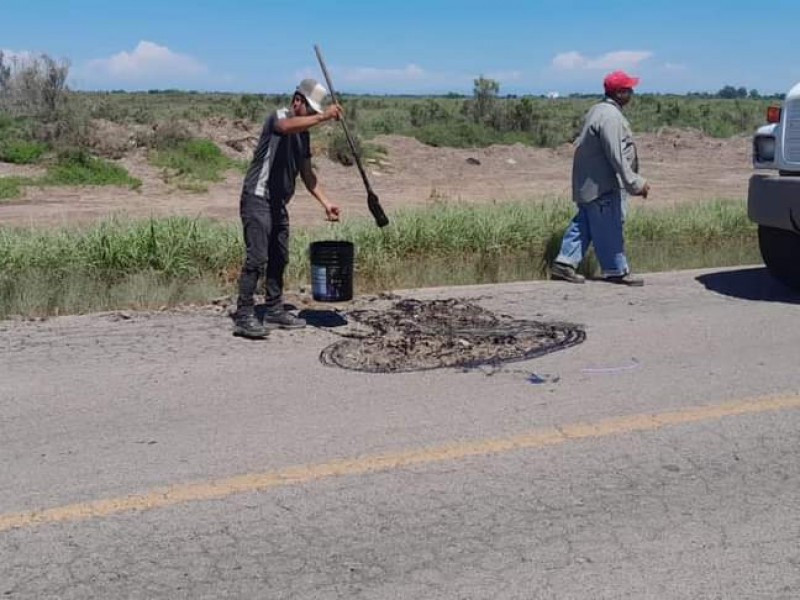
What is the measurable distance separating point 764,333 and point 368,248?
4184 mm

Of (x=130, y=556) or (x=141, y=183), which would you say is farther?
(x=141, y=183)

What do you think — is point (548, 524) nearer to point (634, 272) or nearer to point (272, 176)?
point (272, 176)

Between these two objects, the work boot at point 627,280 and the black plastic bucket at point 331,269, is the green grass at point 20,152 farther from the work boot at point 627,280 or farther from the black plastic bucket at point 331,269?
the black plastic bucket at point 331,269

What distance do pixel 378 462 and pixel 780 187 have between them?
16.2ft

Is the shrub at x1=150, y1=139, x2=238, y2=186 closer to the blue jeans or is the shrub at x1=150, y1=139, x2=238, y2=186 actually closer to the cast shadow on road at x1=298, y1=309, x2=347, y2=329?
the blue jeans

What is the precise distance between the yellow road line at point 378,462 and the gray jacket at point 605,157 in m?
3.75

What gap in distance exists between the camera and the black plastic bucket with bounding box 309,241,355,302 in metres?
A: 7.37

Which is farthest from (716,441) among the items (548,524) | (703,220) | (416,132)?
(416,132)

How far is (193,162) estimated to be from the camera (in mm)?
25672

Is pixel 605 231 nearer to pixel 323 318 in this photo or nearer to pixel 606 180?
pixel 606 180

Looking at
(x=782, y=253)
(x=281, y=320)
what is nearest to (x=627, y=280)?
(x=782, y=253)

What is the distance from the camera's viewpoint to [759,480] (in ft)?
15.5

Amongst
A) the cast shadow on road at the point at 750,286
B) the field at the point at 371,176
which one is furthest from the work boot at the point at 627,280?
the field at the point at 371,176

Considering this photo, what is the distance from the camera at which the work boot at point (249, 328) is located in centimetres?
720
